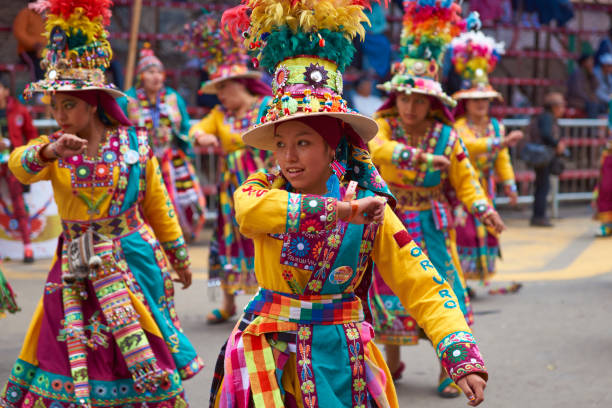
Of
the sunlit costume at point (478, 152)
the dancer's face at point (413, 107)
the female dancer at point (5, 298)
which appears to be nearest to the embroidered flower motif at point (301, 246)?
the dancer's face at point (413, 107)

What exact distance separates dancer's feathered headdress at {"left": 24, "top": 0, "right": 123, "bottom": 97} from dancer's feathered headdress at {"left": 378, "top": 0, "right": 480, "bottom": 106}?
6.11 feet

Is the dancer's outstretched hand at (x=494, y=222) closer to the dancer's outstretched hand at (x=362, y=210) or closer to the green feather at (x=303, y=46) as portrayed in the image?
the green feather at (x=303, y=46)

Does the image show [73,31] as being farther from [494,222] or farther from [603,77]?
[603,77]

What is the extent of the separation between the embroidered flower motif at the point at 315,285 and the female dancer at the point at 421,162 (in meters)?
2.38

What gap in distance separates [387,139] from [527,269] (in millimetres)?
4612

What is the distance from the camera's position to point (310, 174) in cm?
283

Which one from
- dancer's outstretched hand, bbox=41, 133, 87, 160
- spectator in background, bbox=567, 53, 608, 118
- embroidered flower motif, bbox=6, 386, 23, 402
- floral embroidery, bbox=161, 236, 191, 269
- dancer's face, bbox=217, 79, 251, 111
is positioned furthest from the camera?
spectator in background, bbox=567, 53, 608, 118

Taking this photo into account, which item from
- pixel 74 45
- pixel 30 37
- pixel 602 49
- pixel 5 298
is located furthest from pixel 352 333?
pixel 602 49

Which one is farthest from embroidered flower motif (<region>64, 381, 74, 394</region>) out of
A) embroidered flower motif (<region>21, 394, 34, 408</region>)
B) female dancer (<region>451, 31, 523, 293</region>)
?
female dancer (<region>451, 31, 523, 293</region>)

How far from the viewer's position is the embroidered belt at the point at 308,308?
111 inches

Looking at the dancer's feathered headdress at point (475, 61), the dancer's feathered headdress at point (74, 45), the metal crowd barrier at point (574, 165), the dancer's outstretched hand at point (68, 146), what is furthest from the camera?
the metal crowd barrier at point (574, 165)

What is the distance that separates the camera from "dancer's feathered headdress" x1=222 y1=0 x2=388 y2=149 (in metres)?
2.76

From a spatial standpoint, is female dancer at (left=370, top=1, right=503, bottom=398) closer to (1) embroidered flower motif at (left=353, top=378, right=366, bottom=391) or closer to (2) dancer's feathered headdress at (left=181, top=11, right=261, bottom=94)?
(2) dancer's feathered headdress at (left=181, top=11, right=261, bottom=94)

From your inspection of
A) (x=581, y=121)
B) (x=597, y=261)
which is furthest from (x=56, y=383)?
(x=581, y=121)
